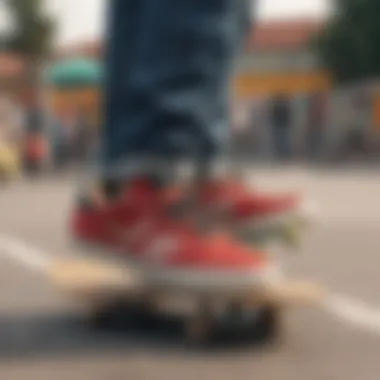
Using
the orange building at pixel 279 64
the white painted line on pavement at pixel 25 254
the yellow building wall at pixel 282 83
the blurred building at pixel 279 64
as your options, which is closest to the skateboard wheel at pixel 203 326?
the white painted line on pavement at pixel 25 254

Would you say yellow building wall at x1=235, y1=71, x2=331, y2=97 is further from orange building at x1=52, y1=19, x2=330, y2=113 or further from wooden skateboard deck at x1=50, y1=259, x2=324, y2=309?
wooden skateboard deck at x1=50, y1=259, x2=324, y2=309

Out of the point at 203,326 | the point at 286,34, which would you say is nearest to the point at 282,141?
the point at 286,34

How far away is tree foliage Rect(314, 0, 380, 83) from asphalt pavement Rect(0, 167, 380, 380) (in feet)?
111

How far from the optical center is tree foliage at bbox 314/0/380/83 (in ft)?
138

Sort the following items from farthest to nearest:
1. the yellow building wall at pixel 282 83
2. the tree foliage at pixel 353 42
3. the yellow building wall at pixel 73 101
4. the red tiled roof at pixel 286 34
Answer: the red tiled roof at pixel 286 34 < the tree foliage at pixel 353 42 < the yellow building wall at pixel 282 83 < the yellow building wall at pixel 73 101

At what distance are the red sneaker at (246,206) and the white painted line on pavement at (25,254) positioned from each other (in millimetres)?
2254

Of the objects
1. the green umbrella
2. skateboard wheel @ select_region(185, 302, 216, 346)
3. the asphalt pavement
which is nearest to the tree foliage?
the green umbrella

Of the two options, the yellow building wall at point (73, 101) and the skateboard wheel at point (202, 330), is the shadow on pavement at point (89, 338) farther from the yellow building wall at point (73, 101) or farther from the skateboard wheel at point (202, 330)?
the yellow building wall at point (73, 101)

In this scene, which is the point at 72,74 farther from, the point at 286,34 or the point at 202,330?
the point at 202,330

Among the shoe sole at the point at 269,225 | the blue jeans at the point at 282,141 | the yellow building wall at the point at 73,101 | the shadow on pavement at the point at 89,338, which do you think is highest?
the yellow building wall at the point at 73,101

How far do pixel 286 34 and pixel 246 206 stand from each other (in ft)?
149

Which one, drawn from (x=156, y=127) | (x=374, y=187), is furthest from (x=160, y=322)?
(x=374, y=187)

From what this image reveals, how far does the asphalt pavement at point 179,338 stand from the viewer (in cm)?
446

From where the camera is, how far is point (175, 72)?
520 cm
